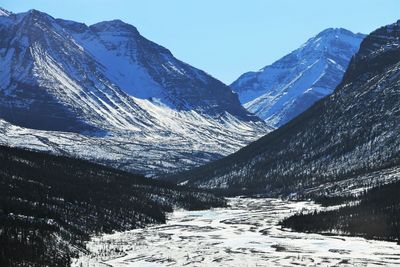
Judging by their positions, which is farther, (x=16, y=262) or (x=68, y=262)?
(x=68, y=262)

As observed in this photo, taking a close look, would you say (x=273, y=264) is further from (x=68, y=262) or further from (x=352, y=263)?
(x=68, y=262)

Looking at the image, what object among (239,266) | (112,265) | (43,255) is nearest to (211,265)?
(239,266)

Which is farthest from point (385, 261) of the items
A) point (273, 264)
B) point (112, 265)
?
point (112, 265)

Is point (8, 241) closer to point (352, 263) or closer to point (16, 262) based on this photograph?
point (16, 262)

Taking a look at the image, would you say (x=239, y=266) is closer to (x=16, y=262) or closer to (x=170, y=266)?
(x=170, y=266)

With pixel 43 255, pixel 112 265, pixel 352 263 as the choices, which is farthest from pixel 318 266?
pixel 43 255

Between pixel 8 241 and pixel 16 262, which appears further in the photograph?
pixel 8 241

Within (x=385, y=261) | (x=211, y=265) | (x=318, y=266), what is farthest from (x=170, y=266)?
(x=385, y=261)
